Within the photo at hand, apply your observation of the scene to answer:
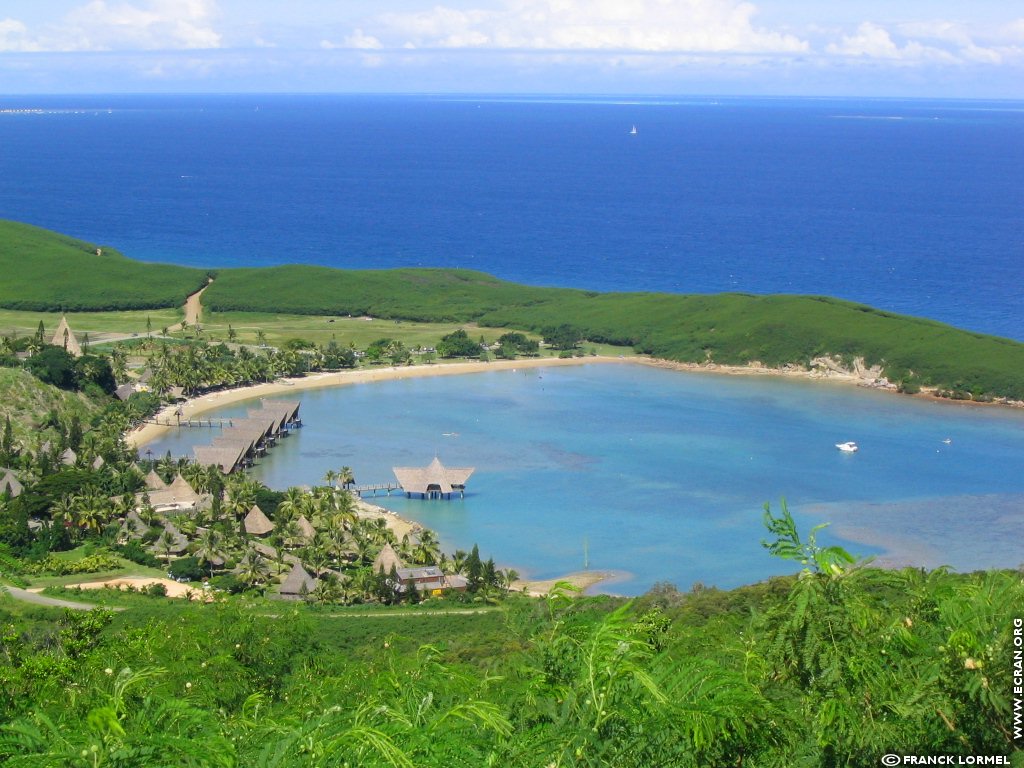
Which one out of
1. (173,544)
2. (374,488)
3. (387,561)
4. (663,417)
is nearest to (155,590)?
(173,544)

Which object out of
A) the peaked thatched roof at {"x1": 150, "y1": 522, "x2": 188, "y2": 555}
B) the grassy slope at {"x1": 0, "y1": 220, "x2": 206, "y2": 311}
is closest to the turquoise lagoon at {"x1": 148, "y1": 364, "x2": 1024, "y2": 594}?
the peaked thatched roof at {"x1": 150, "y1": 522, "x2": 188, "y2": 555}

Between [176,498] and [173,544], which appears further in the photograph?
[176,498]

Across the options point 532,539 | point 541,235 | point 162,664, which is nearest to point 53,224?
point 541,235

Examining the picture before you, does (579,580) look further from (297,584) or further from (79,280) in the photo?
(79,280)

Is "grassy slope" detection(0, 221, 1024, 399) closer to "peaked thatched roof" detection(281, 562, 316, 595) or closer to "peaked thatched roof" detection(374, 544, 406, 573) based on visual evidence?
"peaked thatched roof" detection(374, 544, 406, 573)

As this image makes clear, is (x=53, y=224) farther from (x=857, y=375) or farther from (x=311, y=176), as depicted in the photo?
(x=857, y=375)

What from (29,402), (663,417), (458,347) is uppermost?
(458,347)
